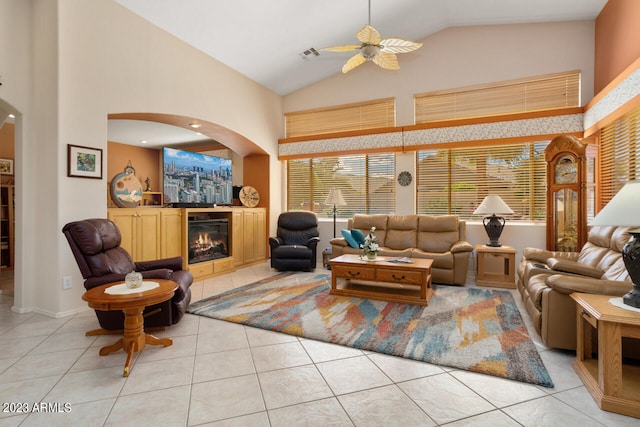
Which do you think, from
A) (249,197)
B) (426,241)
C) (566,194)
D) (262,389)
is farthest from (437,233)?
(262,389)

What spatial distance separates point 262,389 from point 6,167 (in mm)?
7014

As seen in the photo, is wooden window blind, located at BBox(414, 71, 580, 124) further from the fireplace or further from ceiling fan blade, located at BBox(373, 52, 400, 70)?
the fireplace

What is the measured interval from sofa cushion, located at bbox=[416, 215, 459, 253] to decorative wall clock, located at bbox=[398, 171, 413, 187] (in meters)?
0.83

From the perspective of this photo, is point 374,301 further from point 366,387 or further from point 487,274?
point 487,274

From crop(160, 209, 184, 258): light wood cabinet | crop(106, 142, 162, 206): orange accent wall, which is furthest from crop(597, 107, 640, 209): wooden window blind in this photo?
crop(106, 142, 162, 206): orange accent wall

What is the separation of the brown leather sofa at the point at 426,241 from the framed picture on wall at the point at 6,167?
6.22 meters

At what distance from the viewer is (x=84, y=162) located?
11.3 ft

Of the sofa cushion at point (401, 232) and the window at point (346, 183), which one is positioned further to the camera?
the window at point (346, 183)

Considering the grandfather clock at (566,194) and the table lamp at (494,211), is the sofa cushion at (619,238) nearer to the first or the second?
the grandfather clock at (566,194)

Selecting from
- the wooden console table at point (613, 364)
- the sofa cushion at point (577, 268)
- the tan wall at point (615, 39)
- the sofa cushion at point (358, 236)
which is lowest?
the wooden console table at point (613, 364)

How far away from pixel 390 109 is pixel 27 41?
5.12m

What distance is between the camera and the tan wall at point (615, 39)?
11.5 feet

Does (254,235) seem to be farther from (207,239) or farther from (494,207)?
(494,207)

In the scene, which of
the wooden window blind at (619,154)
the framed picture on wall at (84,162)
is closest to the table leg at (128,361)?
the framed picture on wall at (84,162)
